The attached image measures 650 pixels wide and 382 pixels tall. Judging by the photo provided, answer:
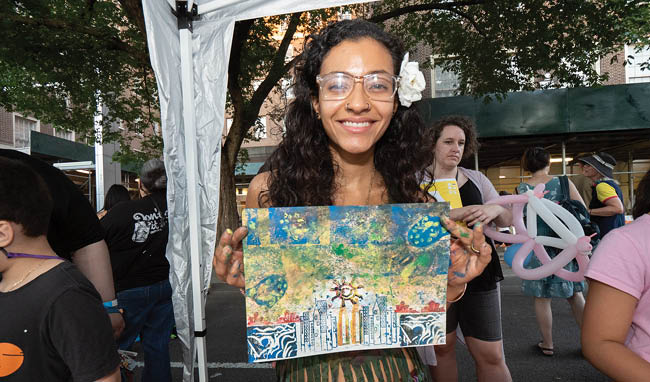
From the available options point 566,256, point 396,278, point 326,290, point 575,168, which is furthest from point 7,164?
point 575,168

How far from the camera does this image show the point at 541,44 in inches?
263

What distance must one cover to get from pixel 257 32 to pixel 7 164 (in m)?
7.73

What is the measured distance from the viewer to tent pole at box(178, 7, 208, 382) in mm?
2703

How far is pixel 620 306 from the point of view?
107 cm

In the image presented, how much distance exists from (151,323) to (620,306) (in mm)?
3132

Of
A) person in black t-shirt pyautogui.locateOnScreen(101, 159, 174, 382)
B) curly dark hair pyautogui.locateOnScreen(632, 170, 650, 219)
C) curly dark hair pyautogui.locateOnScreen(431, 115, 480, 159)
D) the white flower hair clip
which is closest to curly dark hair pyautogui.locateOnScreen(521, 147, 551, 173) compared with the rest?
curly dark hair pyautogui.locateOnScreen(431, 115, 480, 159)

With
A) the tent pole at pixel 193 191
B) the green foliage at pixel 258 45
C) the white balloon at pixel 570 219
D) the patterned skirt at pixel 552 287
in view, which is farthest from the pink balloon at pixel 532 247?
the green foliage at pixel 258 45

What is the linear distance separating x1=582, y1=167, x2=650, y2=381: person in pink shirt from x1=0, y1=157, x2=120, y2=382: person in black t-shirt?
4.91 feet

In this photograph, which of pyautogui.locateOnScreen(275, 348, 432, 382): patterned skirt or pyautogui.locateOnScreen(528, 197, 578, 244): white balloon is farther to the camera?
pyautogui.locateOnScreen(528, 197, 578, 244): white balloon

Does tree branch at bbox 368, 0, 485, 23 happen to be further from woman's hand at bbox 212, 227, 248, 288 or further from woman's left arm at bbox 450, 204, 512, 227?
woman's hand at bbox 212, 227, 248, 288

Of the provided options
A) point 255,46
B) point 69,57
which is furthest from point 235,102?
point 69,57

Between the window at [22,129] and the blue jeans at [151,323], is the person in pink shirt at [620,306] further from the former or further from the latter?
the window at [22,129]

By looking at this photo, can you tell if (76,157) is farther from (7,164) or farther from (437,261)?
(437,261)

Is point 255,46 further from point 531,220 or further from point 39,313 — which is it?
point 39,313
